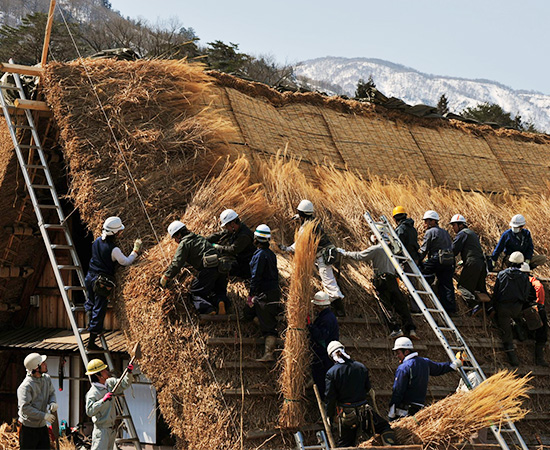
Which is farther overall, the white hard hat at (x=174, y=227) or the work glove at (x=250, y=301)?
the white hard hat at (x=174, y=227)

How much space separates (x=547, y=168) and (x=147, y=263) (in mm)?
11774

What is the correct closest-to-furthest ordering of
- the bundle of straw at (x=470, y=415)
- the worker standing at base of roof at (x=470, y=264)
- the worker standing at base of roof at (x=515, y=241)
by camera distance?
the bundle of straw at (x=470, y=415)
the worker standing at base of roof at (x=470, y=264)
the worker standing at base of roof at (x=515, y=241)

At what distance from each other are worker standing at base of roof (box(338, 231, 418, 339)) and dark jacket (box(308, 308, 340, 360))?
43.4 inches

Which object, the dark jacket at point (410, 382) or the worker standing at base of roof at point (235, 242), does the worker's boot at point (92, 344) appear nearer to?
the worker standing at base of roof at point (235, 242)

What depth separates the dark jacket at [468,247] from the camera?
9.16 meters

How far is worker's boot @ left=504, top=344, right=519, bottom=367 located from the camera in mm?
8727

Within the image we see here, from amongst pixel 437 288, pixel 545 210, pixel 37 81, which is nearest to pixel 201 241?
pixel 437 288

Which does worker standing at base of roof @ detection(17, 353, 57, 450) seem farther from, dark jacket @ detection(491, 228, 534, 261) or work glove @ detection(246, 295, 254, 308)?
dark jacket @ detection(491, 228, 534, 261)

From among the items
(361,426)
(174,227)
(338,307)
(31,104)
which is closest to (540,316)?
(338,307)

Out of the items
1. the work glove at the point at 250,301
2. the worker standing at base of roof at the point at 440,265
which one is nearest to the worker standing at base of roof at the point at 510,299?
the worker standing at base of roof at the point at 440,265

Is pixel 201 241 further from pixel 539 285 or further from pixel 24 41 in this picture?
pixel 24 41

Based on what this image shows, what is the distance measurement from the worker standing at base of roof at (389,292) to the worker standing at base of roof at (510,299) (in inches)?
55.8

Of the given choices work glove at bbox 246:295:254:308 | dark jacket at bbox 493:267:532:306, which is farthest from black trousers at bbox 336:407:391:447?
dark jacket at bbox 493:267:532:306

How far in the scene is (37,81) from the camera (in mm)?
10016
